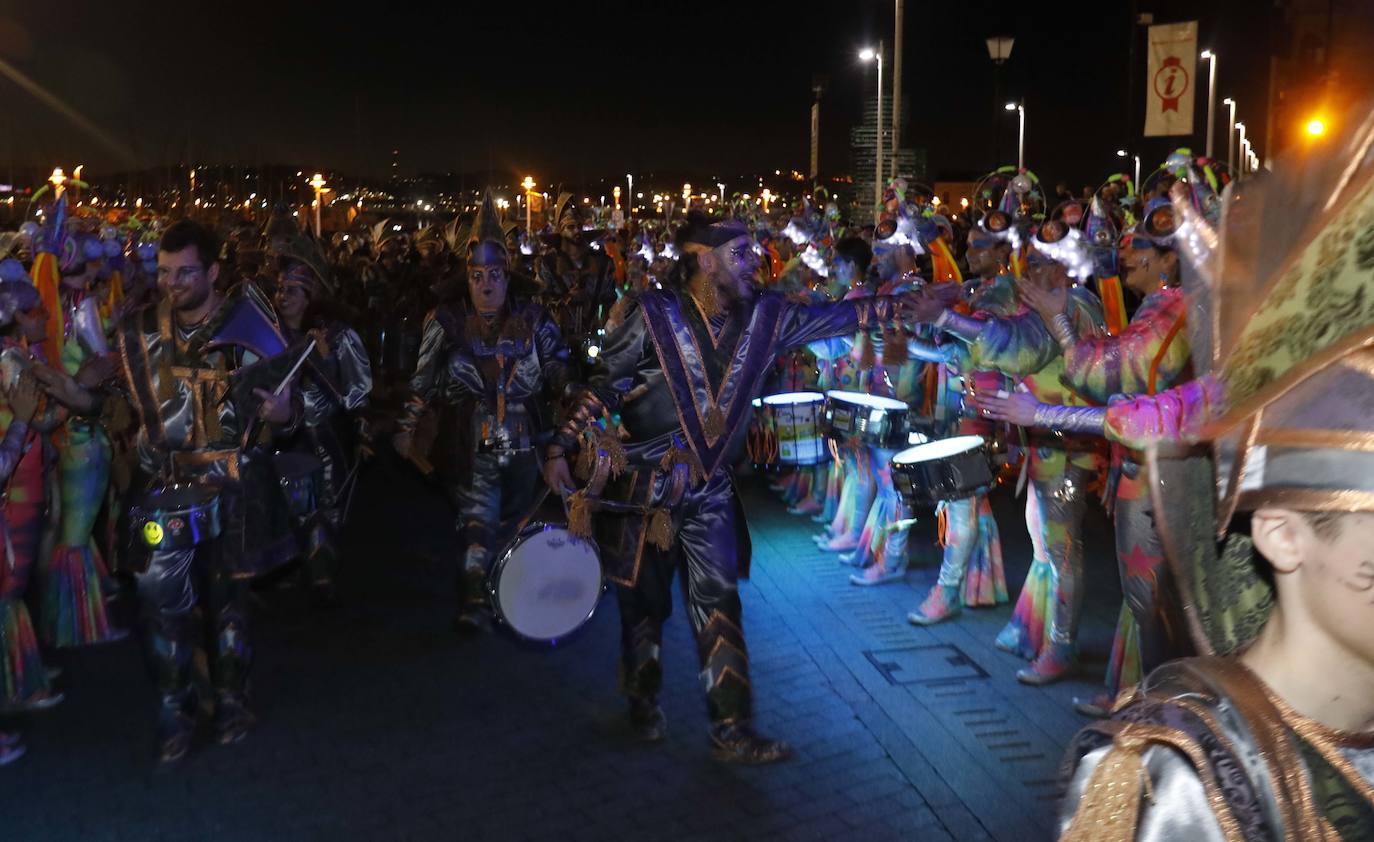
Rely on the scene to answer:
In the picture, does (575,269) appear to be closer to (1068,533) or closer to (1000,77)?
(1000,77)

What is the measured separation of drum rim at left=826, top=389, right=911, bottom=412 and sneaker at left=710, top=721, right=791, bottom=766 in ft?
9.44

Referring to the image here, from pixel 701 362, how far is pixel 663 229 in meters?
19.1

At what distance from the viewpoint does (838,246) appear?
10.9 meters

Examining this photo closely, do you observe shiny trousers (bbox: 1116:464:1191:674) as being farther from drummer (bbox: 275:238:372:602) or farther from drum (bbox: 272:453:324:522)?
drum (bbox: 272:453:324:522)

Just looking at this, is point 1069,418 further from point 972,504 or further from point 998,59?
point 998,59

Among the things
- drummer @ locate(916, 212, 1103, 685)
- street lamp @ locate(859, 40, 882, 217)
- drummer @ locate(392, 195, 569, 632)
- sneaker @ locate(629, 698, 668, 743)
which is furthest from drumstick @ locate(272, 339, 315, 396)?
street lamp @ locate(859, 40, 882, 217)

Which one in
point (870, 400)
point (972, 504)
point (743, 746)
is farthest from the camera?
point (870, 400)

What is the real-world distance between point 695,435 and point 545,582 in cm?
100

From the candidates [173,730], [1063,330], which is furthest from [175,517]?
[1063,330]

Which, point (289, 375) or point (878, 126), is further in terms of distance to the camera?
point (878, 126)

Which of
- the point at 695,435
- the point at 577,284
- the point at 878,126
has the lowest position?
the point at 695,435

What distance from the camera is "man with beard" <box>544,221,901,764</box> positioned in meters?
5.82

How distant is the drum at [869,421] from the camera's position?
26.9ft

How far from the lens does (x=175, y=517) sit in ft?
18.5
